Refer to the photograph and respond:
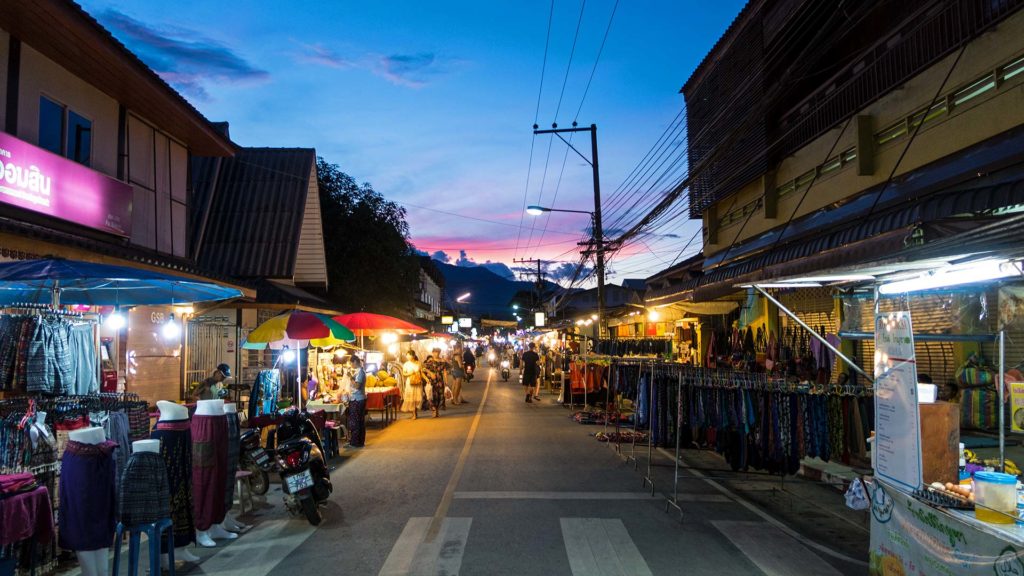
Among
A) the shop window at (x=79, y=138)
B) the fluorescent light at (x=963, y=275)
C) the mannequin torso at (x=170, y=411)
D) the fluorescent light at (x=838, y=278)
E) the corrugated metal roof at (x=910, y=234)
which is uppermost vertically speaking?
the shop window at (x=79, y=138)

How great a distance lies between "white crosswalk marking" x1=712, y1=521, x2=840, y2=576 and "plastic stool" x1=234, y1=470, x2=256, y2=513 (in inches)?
236

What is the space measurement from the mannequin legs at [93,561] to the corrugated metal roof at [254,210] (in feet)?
47.5

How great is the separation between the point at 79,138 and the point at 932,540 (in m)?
13.8

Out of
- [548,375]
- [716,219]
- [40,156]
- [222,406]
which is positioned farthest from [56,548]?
[548,375]

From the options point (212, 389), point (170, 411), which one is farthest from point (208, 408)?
point (212, 389)

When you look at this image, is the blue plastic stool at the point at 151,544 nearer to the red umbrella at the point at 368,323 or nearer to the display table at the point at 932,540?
the display table at the point at 932,540

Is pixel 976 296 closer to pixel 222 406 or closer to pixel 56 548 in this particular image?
pixel 222 406

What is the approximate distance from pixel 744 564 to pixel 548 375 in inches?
970

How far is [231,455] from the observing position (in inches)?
288

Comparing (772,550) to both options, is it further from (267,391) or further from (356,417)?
(267,391)

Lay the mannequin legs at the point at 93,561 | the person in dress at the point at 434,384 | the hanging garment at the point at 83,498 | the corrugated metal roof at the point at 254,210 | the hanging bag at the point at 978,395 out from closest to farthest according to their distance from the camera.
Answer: the hanging garment at the point at 83,498 → the mannequin legs at the point at 93,561 → the hanging bag at the point at 978,395 → the person in dress at the point at 434,384 → the corrugated metal roof at the point at 254,210

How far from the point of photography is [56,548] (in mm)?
6109

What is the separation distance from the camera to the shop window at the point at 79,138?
11.2 m

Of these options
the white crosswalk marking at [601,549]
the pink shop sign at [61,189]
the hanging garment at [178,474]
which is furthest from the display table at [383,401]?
the hanging garment at [178,474]
